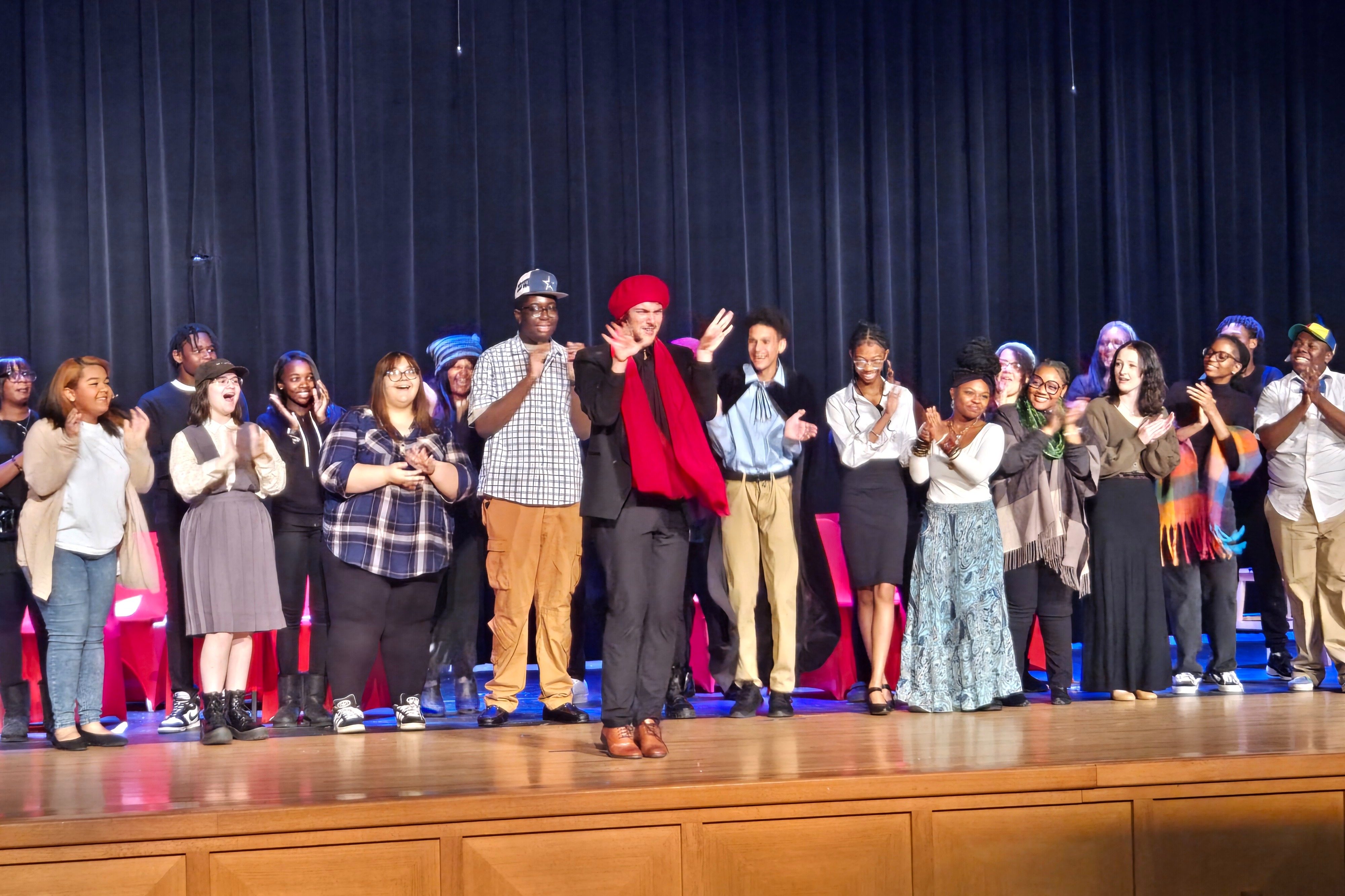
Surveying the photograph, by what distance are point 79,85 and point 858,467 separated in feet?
13.1

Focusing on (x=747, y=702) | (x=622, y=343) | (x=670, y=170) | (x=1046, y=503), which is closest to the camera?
(x=622, y=343)

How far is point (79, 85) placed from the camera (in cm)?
571

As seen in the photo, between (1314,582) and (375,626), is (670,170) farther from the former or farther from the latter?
(1314,582)

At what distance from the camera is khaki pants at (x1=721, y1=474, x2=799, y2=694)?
453 centimetres

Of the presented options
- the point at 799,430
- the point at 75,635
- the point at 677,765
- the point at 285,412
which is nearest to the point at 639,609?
the point at 677,765

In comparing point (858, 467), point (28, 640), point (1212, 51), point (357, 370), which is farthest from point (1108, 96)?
point (28, 640)

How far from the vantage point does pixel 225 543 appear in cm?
421

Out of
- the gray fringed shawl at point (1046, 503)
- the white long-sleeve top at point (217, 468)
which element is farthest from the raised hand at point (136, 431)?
the gray fringed shawl at point (1046, 503)

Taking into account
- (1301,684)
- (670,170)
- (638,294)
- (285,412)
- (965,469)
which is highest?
(670,170)

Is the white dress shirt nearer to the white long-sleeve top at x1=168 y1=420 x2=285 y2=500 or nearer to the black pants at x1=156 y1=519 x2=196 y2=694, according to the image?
the white long-sleeve top at x1=168 y1=420 x2=285 y2=500

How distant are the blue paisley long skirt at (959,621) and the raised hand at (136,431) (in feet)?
9.36

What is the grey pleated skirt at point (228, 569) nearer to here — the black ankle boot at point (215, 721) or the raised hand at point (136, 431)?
the black ankle boot at point (215, 721)

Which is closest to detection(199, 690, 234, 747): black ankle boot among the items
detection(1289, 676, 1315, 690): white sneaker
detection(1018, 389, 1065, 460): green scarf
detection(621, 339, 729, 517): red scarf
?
detection(621, 339, 729, 517): red scarf

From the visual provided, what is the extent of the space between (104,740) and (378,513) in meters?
1.17
